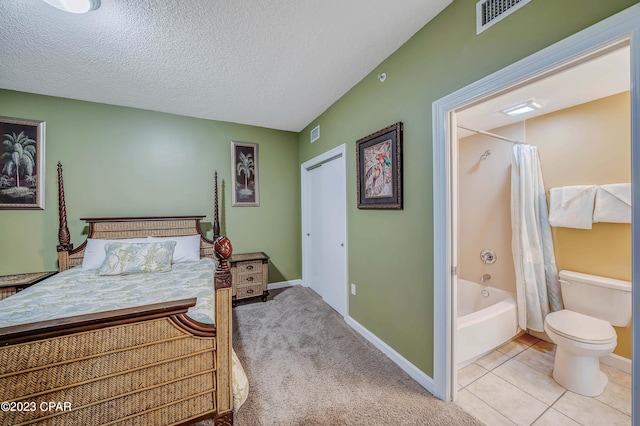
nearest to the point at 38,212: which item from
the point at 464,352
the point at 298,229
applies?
the point at 298,229

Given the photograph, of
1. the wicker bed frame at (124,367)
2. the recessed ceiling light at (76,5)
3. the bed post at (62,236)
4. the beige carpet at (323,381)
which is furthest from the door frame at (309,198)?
the bed post at (62,236)

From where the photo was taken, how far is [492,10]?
1.30 meters

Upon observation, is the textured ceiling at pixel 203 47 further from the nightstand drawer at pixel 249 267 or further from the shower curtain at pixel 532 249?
the nightstand drawer at pixel 249 267

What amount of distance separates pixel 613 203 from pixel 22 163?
5.62 metres

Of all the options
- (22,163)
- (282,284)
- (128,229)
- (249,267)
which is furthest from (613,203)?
(22,163)

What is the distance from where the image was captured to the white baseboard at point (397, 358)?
1.73 meters

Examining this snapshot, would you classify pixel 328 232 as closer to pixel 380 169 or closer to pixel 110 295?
pixel 380 169

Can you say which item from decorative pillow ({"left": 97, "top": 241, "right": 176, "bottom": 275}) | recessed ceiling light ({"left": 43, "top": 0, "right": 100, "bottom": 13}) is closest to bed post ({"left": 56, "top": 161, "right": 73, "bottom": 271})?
decorative pillow ({"left": 97, "top": 241, "right": 176, "bottom": 275})

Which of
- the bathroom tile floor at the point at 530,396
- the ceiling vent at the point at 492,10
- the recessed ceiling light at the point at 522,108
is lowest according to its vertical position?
the bathroom tile floor at the point at 530,396

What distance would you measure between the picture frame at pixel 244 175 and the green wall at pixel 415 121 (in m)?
1.57

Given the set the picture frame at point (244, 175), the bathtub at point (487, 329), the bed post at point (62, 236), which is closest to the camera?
the bathtub at point (487, 329)

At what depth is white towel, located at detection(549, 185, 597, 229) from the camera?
2037mm

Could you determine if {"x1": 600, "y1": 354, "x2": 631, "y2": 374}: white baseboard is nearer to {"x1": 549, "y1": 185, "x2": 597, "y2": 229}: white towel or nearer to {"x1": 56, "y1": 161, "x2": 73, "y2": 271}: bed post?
{"x1": 549, "y1": 185, "x2": 597, "y2": 229}: white towel

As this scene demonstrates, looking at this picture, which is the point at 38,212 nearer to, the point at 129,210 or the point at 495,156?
the point at 129,210
